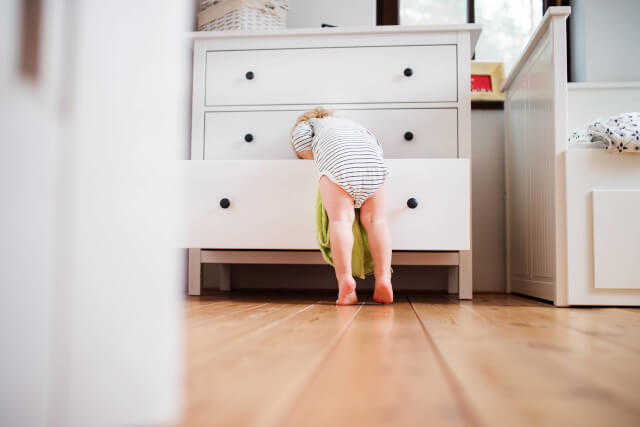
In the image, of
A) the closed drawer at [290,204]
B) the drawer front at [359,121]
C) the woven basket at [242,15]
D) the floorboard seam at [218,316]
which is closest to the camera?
the floorboard seam at [218,316]

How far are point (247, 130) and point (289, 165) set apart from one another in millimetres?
369

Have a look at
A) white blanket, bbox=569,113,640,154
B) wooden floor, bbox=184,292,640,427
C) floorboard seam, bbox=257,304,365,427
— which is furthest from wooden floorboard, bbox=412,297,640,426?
white blanket, bbox=569,113,640,154

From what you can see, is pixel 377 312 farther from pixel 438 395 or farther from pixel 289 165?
pixel 438 395

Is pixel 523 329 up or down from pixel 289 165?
down

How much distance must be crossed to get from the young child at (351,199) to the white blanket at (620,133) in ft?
1.85

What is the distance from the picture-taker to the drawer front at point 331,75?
1.63 m

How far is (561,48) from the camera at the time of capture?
1.35 metres

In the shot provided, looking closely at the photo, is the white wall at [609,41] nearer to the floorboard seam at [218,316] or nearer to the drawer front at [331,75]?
the drawer front at [331,75]

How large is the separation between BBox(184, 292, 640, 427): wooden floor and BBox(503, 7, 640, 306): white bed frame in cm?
36

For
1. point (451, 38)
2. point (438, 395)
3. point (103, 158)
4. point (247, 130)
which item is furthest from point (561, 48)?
point (103, 158)

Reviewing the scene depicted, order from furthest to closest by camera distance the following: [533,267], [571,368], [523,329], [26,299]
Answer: [533,267], [523,329], [571,368], [26,299]

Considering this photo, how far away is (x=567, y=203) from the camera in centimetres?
130

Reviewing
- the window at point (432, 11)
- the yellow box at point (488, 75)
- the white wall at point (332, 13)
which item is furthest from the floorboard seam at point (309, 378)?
the window at point (432, 11)

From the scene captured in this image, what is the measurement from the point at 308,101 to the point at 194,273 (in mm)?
671
